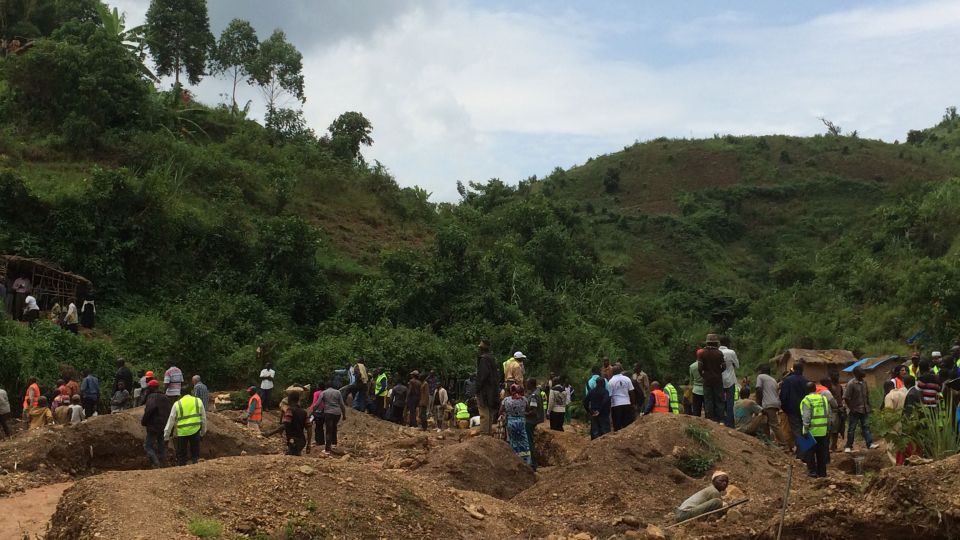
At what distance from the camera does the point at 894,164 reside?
7262cm

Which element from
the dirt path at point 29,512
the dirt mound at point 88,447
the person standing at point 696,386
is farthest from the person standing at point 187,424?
the person standing at point 696,386

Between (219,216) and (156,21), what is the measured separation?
47.2 feet

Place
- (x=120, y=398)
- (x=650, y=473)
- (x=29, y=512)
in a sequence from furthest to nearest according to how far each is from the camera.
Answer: (x=120, y=398), (x=650, y=473), (x=29, y=512)

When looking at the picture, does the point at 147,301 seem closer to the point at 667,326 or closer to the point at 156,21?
the point at 156,21

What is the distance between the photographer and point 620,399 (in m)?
15.9

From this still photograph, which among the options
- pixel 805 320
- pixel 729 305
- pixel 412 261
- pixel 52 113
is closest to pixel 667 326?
pixel 805 320

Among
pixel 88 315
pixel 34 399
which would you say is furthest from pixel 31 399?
pixel 88 315

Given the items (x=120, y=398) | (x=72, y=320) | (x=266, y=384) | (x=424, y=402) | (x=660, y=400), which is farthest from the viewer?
(x=72, y=320)

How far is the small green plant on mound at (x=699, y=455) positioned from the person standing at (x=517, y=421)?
240 centimetres

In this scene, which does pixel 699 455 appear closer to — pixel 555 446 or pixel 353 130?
pixel 555 446

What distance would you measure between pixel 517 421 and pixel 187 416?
15.6 ft

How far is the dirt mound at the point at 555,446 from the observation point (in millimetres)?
16703

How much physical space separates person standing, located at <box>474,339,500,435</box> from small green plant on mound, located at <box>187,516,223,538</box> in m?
Result: 5.78

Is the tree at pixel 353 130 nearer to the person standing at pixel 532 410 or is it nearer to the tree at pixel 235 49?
the tree at pixel 235 49
